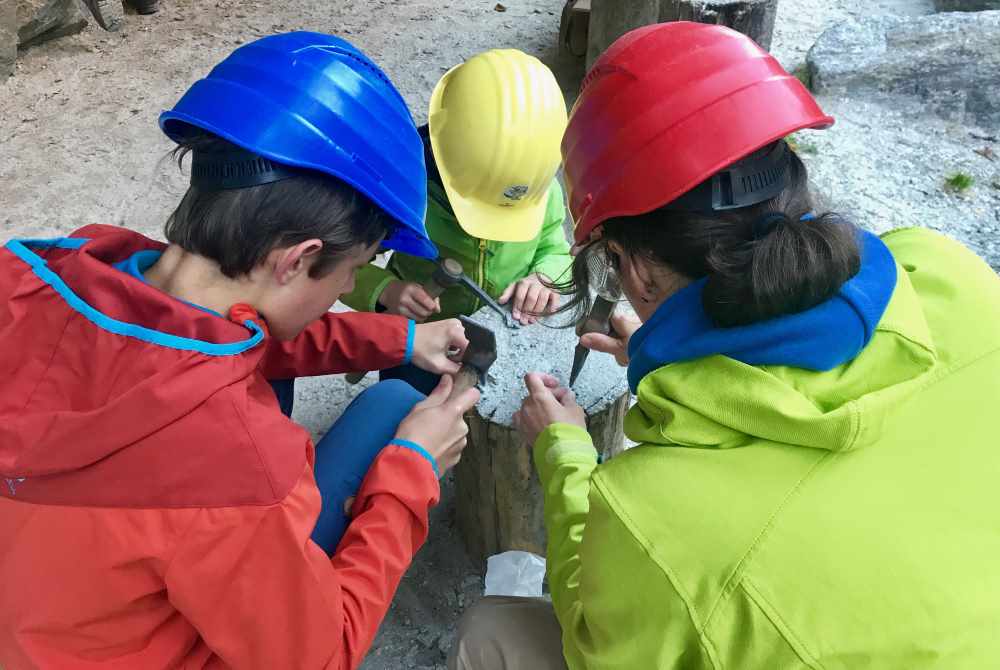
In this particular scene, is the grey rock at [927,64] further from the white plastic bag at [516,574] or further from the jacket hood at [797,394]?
the jacket hood at [797,394]

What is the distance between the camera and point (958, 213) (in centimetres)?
394

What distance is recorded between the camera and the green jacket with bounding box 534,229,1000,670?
1.03 m

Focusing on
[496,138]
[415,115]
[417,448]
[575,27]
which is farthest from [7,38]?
[417,448]

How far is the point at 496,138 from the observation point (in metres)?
2.15

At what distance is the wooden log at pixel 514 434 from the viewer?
6.89ft

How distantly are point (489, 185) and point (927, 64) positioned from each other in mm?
3838

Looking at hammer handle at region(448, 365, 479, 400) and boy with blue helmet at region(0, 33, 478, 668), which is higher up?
boy with blue helmet at region(0, 33, 478, 668)

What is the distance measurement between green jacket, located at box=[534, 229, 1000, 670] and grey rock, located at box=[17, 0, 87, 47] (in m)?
6.11

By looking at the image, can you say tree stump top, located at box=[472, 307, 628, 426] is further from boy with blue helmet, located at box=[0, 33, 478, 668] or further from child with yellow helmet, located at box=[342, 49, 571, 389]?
boy with blue helmet, located at box=[0, 33, 478, 668]

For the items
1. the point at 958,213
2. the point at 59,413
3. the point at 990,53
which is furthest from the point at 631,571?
the point at 990,53

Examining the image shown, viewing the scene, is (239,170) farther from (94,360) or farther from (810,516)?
(810,516)

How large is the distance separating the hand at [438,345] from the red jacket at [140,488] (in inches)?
34.3

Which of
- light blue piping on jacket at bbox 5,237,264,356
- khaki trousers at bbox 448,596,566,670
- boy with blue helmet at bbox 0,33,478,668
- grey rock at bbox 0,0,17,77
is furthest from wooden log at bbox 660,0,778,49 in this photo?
grey rock at bbox 0,0,17,77

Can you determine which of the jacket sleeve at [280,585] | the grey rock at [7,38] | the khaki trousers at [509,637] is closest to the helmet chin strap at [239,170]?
the jacket sleeve at [280,585]
